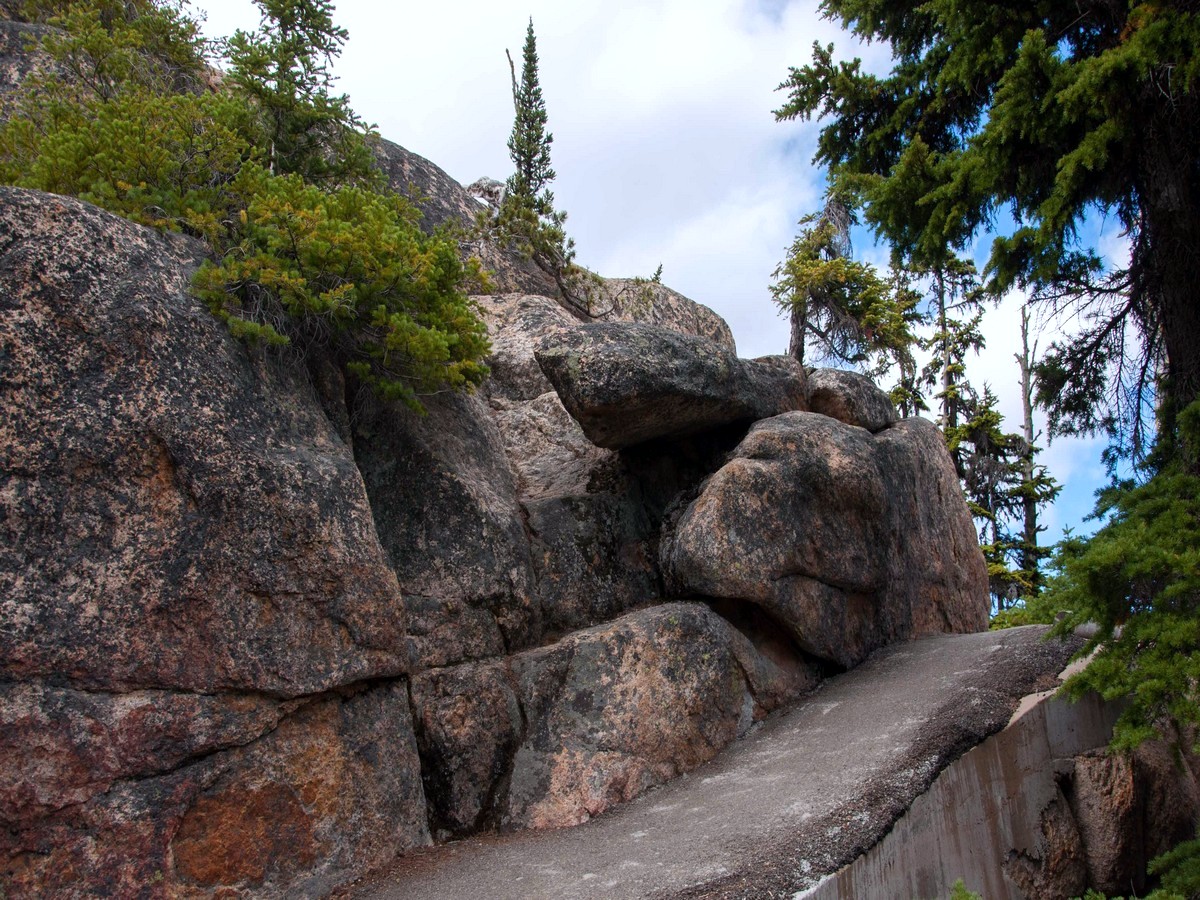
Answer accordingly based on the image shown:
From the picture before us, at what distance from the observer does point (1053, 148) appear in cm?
902

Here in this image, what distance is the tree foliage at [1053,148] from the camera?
8.19m

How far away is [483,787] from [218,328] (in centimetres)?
464

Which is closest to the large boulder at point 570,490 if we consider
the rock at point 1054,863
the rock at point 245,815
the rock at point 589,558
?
the rock at point 589,558

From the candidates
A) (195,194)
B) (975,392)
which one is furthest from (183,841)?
(975,392)

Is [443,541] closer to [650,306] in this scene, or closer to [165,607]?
[165,607]

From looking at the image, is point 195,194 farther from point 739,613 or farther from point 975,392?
point 975,392

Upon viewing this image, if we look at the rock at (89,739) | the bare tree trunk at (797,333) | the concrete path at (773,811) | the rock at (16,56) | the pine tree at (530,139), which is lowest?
the concrete path at (773,811)

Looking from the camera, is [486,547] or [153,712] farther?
[486,547]

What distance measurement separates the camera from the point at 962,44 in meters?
9.63

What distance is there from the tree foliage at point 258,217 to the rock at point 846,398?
5.49 metres

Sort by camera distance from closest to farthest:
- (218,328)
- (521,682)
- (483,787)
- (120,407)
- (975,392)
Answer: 1. (120,407)
2. (218,328)
3. (483,787)
4. (521,682)
5. (975,392)

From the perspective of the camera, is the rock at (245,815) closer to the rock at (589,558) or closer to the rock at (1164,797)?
the rock at (589,558)

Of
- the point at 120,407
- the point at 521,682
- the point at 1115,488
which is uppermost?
the point at 120,407

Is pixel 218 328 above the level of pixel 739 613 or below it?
above
